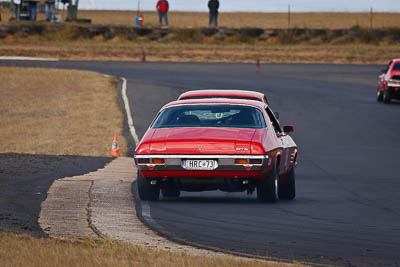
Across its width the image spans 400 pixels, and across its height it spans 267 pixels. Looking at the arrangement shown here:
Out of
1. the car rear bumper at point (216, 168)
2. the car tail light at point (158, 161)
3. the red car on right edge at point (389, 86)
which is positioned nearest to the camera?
the car rear bumper at point (216, 168)

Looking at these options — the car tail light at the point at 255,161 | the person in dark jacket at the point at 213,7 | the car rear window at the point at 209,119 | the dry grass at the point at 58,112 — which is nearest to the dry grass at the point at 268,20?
the person in dark jacket at the point at 213,7

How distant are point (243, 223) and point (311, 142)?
12738 mm

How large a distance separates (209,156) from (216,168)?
172mm

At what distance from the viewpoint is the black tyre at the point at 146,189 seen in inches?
472

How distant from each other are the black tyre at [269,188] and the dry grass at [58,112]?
29.1ft

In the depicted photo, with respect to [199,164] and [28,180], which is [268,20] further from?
[199,164]

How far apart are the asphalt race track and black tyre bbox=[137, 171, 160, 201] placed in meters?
0.21

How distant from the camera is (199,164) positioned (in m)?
11.5

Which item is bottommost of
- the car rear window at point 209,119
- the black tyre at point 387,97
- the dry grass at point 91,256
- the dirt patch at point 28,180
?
the black tyre at point 387,97

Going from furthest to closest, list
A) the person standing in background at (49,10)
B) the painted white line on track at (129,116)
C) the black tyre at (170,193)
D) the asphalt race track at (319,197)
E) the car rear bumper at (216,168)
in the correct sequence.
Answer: the person standing in background at (49,10), the painted white line on track at (129,116), the black tyre at (170,193), the car rear bumper at (216,168), the asphalt race track at (319,197)

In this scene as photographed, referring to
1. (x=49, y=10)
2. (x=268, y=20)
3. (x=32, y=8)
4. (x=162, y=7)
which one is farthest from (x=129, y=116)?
(x=268, y=20)

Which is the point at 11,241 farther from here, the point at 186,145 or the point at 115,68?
the point at 115,68

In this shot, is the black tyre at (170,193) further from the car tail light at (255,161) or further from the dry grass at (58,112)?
the dry grass at (58,112)

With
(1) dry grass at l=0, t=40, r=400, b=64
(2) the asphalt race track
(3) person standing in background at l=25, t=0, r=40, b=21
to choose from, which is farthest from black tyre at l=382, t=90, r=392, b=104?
(3) person standing in background at l=25, t=0, r=40, b=21
